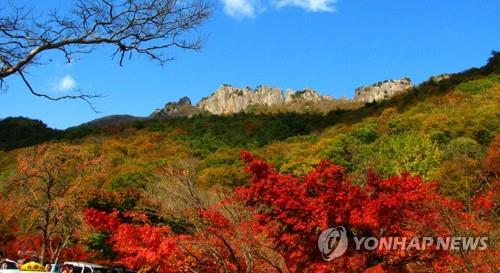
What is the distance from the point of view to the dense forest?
1123 centimetres

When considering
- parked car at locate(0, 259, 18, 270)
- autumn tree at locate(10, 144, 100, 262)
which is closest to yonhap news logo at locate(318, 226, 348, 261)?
parked car at locate(0, 259, 18, 270)

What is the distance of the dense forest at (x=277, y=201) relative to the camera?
11234 millimetres

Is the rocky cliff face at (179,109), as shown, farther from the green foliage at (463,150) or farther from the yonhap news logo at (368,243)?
the yonhap news logo at (368,243)

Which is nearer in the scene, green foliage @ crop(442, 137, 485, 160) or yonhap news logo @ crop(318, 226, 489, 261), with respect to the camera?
yonhap news logo @ crop(318, 226, 489, 261)

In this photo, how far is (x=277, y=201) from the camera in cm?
1184

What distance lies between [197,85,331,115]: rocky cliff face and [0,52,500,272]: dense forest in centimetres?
7397

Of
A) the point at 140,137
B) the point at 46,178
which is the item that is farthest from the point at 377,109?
the point at 46,178

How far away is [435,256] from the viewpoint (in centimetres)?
1101

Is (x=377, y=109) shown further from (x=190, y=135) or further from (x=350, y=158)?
(x=350, y=158)

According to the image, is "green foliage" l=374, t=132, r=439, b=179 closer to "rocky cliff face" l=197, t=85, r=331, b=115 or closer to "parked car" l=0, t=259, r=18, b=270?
"parked car" l=0, t=259, r=18, b=270

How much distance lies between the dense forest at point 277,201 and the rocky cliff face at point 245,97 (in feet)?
243

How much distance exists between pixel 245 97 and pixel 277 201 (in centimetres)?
13364

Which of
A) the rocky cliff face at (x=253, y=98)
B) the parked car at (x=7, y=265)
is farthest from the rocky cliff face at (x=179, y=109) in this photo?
the parked car at (x=7, y=265)

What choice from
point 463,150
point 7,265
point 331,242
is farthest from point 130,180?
point 331,242
